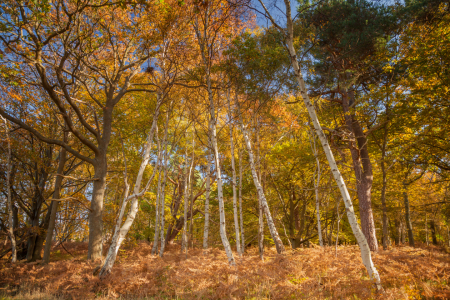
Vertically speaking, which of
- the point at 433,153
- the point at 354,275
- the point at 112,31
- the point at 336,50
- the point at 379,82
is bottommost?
the point at 354,275

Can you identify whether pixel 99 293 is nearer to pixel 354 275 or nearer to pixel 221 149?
pixel 354 275

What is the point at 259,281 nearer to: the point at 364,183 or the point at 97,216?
the point at 97,216

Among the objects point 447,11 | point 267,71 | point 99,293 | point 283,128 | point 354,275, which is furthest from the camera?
point 283,128

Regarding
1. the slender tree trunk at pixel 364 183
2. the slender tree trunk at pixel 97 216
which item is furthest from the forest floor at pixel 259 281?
the slender tree trunk at pixel 364 183

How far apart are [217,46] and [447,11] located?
27.4 feet

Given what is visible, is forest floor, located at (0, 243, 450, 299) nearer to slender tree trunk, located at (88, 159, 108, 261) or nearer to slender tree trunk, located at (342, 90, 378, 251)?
slender tree trunk, located at (88, 159, 108, 261)

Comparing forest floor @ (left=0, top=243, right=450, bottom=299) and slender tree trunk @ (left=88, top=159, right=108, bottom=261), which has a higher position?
slender tree trunk @ (left=88, top=159, right=108, bottom=261)

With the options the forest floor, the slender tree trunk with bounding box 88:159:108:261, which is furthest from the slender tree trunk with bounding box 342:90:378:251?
the slender tree trunk with bounding box 88:159:108:261

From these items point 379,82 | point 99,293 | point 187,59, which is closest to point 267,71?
point 187,59

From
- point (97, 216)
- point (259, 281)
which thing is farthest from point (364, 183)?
point (97, 216)

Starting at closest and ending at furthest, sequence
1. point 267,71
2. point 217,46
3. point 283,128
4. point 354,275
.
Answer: point 354,275 → point 267,71 → point 217,46 → point 283,128

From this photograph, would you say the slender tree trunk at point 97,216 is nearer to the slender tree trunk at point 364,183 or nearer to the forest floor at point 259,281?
the forest floor at point 259,281

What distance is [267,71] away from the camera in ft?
30.6

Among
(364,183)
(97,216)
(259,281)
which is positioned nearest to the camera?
(259,281)
